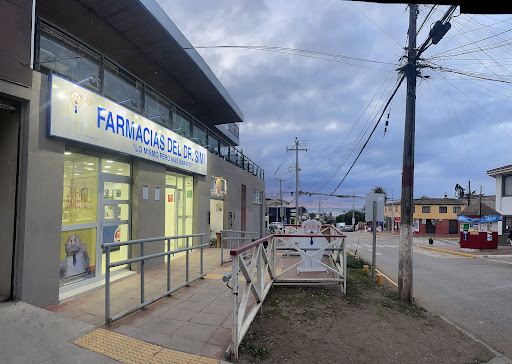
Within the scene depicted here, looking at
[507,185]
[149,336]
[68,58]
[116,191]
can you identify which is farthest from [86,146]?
[507,185]

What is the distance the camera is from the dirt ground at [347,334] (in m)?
3.72

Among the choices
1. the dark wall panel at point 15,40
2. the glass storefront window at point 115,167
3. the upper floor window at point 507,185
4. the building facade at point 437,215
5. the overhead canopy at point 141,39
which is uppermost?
the overhead canopy at point 141,39

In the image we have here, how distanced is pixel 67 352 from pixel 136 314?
129cm

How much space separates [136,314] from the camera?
4.29 meters

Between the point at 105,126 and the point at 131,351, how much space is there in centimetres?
440

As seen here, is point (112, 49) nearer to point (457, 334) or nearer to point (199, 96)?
point (199, 96)

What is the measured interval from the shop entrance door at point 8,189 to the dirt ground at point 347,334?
145 inches

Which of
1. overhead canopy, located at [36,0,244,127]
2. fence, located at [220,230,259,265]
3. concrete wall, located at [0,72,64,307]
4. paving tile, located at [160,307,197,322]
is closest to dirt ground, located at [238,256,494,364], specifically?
paving tile, located at [160,307,197,322]

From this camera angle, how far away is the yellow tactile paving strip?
303cm

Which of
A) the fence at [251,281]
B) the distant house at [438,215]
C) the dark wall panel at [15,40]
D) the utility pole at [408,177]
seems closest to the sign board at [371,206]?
the fence at [251,281]

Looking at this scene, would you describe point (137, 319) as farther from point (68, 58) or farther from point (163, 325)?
point (68, 58)

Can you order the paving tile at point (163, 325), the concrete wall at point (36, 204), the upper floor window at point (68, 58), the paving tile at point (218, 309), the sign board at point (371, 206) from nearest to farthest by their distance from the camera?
the paving tile at point (163, 325)
the concrete wall at point (36, 204)
the paving tile at point (218, 309)
the upper floor window at point (68, 58)
the sign board at point (371, 206)

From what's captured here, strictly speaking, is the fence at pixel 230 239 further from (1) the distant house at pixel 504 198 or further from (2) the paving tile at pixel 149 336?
(1) the distant house at pixel 504 198

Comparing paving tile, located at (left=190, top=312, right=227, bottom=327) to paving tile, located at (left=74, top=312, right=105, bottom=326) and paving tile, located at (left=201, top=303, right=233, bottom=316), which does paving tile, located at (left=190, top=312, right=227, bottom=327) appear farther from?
paving tile, located at (left=74, top=312, right=105, bottom=326)
